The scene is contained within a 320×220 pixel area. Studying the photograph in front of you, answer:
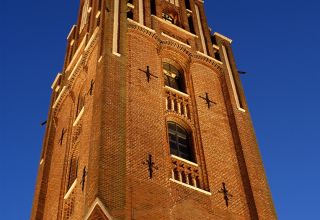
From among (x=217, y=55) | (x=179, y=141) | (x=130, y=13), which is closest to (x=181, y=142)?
(x=179, y=141)

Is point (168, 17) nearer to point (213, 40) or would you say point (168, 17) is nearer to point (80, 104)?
point (213, 40)

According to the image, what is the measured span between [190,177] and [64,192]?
14.3ft

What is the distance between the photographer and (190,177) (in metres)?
17.5

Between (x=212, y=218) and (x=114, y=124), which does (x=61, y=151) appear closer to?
(x=114, y=124)

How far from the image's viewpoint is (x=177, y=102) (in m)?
20.7

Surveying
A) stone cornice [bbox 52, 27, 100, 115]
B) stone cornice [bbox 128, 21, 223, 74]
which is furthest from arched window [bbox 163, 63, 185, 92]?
stone cornice [bbox 52, 27, 100, 115]

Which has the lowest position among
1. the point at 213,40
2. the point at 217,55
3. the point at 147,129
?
the point at 147,129

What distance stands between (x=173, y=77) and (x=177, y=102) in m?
2.33

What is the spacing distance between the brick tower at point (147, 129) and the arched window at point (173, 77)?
0.06 meters

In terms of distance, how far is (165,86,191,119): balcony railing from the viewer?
20.2 meters
